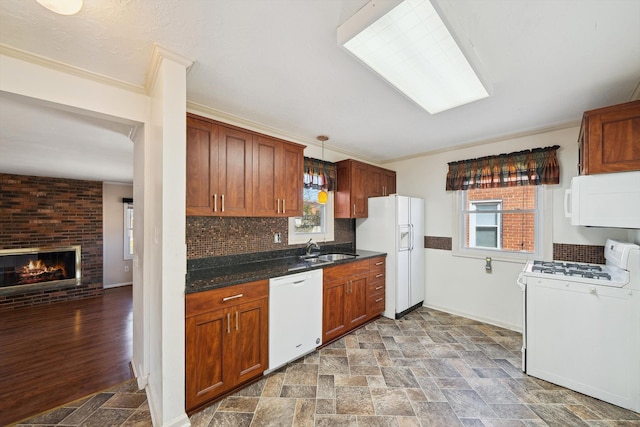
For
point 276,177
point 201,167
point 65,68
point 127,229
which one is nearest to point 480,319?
point 276,177

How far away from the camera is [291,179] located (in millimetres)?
2814

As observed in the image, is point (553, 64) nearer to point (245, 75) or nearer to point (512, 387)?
point (245, 75)

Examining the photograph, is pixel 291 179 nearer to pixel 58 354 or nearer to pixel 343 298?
pixel 343 298

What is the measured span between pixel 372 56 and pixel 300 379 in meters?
2.59

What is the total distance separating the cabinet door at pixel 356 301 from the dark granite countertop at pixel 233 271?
31 centimetres

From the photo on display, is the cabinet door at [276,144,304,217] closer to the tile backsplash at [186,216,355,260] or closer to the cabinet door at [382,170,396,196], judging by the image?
the tile backsplash at [186,216,355,260]

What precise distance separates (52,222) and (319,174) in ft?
17.7

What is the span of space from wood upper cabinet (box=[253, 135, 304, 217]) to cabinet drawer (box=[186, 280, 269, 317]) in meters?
0.73

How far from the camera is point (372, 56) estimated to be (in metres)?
1.47

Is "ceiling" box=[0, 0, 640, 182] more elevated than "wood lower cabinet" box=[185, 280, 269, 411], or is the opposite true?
"ceiling" box=[0, 0, 640, 182]

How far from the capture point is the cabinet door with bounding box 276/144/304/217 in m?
2.74

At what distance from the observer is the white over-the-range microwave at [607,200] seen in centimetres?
193

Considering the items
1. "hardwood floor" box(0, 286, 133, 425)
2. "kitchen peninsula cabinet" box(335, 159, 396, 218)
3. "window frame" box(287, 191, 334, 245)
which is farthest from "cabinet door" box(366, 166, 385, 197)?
"hardwood floor" box(0, 286, 133, 425)

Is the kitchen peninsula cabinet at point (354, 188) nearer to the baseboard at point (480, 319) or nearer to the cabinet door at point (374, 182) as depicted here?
the cabinet door at point (374, 182)
